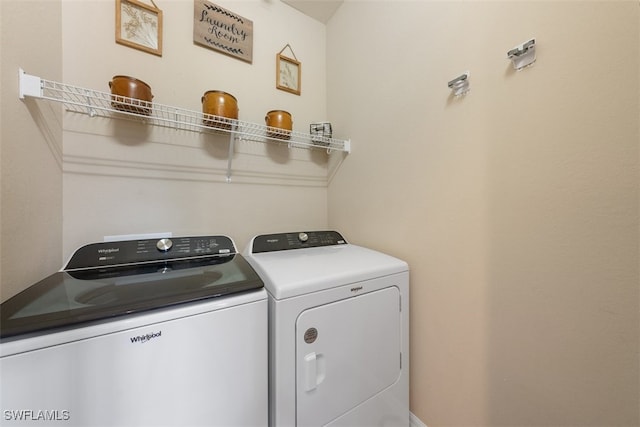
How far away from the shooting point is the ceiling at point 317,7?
174 centimetres

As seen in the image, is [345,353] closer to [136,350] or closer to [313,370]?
[313,370]

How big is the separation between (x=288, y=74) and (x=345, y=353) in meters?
1.86

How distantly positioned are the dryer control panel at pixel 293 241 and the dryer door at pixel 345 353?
536 mm

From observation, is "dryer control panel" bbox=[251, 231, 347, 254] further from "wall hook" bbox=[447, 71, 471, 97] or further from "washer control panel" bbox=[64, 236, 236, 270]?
"wall hook" bbox=[447, 71, 471, 97]

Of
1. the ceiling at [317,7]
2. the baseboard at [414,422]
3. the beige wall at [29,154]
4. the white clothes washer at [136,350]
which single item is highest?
the ceiling at [317,7]

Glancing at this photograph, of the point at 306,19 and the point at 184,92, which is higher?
the point at 306,19

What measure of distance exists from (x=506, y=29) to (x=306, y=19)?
156 cm

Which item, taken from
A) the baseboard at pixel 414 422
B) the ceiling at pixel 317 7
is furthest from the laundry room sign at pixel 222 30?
the baseboard at pixel 414 422

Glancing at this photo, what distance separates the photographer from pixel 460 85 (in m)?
1.01

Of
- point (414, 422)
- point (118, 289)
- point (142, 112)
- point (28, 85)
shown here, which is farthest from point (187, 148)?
point (414, 422)

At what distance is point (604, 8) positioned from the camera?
657mm

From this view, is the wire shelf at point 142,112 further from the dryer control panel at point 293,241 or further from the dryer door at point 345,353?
the dryer door at point 345,353

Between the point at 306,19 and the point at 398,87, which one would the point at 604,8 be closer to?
the point at 398,87

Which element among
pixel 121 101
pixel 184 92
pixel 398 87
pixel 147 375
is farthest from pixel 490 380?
pixel 184 92
